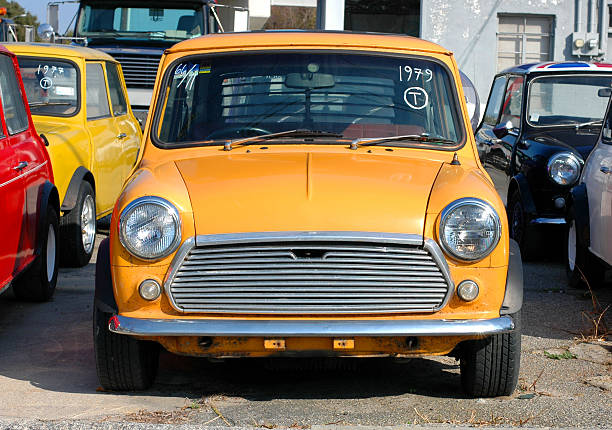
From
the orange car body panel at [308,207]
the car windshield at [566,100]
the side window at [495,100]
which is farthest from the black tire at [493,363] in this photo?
the side window at [495,100]

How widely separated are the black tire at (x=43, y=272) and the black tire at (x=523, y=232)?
13.5 ft

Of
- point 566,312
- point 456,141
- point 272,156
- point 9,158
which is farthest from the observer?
point 566,312

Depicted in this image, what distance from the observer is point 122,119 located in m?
10.3

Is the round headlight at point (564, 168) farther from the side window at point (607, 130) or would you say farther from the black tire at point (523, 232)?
the side window at point (607, 130)

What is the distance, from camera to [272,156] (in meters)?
5.13

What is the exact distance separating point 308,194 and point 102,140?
16.9 ft

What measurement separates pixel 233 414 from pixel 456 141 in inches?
76.4

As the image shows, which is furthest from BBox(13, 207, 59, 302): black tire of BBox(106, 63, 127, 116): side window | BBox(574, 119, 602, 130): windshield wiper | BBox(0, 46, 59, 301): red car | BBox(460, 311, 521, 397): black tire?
BBox(574, 119, 602, 130): windshield wiper

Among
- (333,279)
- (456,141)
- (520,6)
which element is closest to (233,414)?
(333,279)

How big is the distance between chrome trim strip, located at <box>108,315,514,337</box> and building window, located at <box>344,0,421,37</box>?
1928cm

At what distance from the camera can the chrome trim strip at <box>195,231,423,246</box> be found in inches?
173

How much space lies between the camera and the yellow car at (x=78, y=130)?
836 centimetres

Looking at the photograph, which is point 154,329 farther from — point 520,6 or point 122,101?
point 520,6

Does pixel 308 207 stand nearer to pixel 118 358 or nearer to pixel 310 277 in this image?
pixel 310 277
